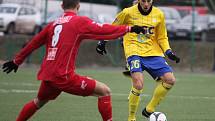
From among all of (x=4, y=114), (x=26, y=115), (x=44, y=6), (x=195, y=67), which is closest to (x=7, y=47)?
(x=44, y=6)

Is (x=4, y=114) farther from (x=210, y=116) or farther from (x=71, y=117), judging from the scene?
(x=210, y=116)

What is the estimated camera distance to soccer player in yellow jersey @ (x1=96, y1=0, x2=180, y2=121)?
10.6 metres

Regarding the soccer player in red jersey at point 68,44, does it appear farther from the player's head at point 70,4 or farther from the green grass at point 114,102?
the green grass at point 114,102

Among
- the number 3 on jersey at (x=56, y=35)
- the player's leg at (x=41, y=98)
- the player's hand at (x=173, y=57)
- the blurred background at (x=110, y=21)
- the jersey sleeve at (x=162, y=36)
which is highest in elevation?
the number 3 on jersey at (x=56, y=35)

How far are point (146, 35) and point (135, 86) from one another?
902mm

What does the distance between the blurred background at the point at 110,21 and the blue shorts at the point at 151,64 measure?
1529 cm

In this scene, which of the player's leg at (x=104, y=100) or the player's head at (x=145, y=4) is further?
the player's head at (x=145, y=4)

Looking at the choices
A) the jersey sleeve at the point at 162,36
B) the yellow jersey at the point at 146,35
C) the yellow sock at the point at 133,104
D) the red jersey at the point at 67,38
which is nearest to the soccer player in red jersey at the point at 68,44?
the red jersey at the point at 67,38

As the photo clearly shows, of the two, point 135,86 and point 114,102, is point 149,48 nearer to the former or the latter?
point 135,86

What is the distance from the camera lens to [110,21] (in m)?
27.8

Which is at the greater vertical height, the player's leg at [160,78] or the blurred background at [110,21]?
the player's leg at [160,78]

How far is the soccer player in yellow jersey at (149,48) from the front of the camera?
1061 cm

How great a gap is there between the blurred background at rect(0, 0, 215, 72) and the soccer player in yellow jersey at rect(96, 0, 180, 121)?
1518 cm

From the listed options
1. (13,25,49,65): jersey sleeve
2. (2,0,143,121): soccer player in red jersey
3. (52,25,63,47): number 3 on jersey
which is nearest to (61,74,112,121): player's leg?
(2,0,143,121): soccer player in red jersey
